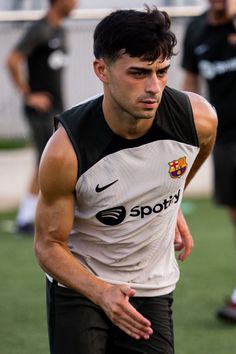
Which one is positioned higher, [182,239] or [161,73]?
[161,73]

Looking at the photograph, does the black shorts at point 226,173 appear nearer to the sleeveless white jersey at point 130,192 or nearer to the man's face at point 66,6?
the sleeveless white jersey at point 130,192

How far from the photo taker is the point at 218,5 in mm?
7727

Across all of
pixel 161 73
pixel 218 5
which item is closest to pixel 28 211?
pixel 218 5

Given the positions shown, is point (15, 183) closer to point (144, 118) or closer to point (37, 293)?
point (37, 293)

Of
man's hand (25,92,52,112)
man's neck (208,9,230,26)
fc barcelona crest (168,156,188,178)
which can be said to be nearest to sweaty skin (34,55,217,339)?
fc barcelona crest (168,156,188,178)

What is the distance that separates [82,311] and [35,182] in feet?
20.3

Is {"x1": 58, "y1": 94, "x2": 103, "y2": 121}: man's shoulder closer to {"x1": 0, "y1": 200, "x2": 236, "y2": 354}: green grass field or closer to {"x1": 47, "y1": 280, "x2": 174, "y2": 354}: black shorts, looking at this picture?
{"x1": 47, "y1": 280, "x2": 174, "y2": 354}: black shorts

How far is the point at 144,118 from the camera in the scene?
4402mm

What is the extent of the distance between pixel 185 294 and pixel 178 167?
3.57 m

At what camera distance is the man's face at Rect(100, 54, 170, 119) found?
433 centimetres

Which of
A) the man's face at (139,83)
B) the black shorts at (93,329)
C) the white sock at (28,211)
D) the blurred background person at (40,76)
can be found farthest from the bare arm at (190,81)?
the man's face at (139,83)

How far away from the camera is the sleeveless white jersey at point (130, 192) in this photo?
177 inches

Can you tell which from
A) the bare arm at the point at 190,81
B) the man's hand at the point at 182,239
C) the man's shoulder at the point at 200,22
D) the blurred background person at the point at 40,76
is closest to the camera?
the man's hand at the point at 182,239

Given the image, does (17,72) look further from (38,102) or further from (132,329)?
(132,329)
